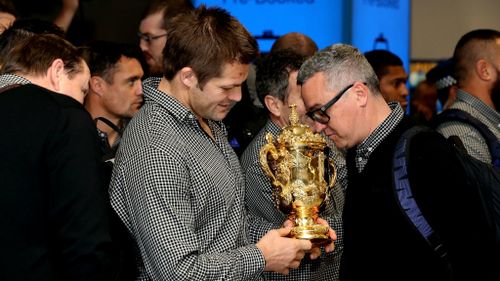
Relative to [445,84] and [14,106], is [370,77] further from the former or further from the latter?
[445,84]

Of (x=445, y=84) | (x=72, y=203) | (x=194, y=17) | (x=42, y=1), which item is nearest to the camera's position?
(x=72, y=203)

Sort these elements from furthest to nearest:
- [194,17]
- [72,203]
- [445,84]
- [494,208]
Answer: [445,84]
[194,17]
[494,208]
[72,203]

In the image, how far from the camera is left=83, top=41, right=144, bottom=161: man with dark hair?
4.24 metres

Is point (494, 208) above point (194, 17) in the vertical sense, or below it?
below

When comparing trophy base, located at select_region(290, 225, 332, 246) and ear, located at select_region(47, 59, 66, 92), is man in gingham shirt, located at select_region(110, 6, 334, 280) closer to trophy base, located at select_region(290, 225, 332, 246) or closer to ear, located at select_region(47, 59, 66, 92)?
trophy base, located at select_region(290, 225, 332, 246)

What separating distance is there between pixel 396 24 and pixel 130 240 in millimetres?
4498

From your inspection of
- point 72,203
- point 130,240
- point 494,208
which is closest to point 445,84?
point 494,208

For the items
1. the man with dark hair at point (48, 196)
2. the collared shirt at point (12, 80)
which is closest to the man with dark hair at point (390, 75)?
the collared shirt at point (12, 80)

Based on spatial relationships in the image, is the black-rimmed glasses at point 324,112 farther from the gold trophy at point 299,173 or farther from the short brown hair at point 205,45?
the short brown hair at point 205,45

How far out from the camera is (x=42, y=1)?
17.5 feet

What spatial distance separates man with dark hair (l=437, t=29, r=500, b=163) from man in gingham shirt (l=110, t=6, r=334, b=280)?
161cm

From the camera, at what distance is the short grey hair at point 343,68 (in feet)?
9.76

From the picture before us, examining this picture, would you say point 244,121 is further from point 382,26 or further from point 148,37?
point 382,26

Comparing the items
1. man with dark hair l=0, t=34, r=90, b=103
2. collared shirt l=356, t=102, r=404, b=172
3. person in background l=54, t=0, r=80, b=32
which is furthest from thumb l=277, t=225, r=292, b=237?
person in background l=54, t=0, r=80, b=32
